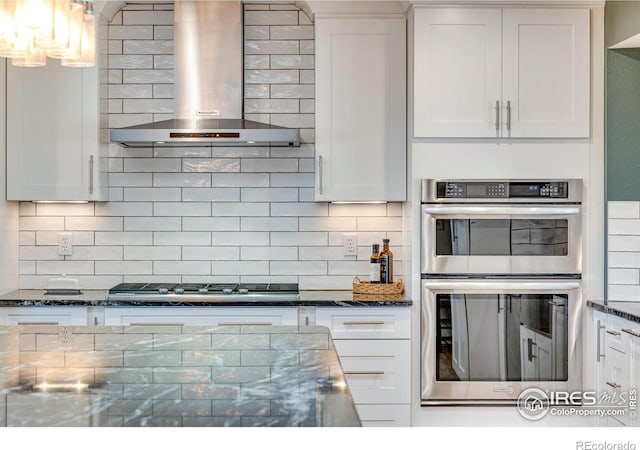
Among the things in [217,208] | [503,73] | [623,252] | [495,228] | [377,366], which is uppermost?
[503,73]

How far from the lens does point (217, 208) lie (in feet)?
13.6

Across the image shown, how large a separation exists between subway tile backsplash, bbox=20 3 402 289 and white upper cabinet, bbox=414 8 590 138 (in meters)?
0.76

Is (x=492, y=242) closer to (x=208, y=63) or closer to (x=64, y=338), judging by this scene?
(x=208, y=63)

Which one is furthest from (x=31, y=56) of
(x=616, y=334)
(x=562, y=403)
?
(x=562, y=403)

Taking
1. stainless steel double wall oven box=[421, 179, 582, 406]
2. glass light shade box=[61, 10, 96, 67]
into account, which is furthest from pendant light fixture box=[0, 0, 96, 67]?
stainless steel double wall oven box=[421, 179, 582, 406]

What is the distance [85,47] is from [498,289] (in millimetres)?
2424

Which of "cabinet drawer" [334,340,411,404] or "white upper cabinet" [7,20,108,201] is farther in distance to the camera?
"white upper cabinet" [7,20,108,201]

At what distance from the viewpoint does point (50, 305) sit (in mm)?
3617

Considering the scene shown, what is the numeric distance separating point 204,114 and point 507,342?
2.11 metres

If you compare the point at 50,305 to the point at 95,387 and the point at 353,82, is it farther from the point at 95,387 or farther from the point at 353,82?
the point at 95,387

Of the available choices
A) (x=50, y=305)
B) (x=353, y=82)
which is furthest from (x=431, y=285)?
(x=50, y=305)

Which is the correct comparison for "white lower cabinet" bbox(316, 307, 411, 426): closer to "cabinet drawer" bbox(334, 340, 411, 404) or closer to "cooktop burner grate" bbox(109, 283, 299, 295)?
"cabinet drawer" bbox(334, 340, 411, 404)

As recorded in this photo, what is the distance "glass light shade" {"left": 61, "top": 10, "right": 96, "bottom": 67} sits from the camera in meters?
2.04

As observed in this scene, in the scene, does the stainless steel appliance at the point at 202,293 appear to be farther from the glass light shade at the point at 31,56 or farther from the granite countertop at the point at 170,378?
the glass light shade at the point at 31,56
